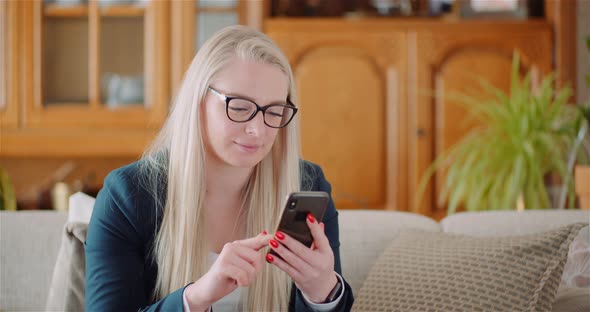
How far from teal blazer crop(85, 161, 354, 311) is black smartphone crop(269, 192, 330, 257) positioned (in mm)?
187

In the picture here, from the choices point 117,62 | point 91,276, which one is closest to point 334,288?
point 91,276

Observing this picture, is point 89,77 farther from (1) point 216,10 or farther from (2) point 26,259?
A: (2) point 26,259

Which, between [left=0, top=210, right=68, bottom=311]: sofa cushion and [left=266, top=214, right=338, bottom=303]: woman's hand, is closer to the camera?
[left=266, top=214, right=338, bottom=303]: woman's hand

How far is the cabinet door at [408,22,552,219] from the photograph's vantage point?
3.44m

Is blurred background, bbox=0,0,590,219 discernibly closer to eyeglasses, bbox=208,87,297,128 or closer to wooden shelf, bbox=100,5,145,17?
wooden shelf, bbox=100,5,145,17

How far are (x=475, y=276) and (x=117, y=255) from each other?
2.24 ft

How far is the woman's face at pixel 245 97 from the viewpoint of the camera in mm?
1314

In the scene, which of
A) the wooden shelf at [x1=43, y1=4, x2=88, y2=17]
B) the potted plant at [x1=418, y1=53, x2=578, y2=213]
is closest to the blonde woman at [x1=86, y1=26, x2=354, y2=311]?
the potted plant at [x1=418, y1=53, x2=578, y2=213]

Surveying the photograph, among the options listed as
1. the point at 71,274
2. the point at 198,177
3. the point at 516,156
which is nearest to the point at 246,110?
the point at 198,177

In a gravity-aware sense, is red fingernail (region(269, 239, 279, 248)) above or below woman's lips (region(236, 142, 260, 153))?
below

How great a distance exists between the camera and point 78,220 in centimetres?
171

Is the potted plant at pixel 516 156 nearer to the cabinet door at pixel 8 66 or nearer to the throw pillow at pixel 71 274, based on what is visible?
the throw pillow at pixel 71 274

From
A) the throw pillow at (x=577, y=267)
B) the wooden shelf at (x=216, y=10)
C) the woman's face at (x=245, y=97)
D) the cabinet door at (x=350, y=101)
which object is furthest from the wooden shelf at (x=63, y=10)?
the throw pillow at (x=577, y=267)

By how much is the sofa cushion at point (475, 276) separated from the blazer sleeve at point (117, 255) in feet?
1.52
